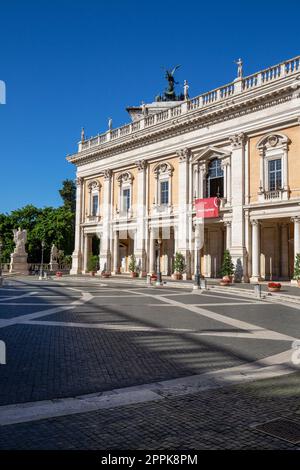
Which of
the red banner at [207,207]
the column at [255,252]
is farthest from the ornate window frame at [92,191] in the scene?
the column at [255,252]

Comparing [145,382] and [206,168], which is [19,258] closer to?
[206,168]

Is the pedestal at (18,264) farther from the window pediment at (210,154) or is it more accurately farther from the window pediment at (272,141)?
the window pediment at (272,141)

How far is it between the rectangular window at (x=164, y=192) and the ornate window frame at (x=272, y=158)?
9625mm

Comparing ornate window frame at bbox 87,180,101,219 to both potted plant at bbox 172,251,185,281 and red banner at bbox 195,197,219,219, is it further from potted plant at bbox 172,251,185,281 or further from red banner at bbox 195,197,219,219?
red banner at bbox 195,197,219,219

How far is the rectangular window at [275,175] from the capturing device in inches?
1091

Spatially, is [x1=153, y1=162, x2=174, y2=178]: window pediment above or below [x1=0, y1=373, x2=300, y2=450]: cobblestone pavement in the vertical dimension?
above

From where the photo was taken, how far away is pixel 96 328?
1052 centimetres

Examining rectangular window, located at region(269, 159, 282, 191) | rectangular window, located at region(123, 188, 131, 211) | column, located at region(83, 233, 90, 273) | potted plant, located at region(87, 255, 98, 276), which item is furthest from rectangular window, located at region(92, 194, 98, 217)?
rectangular window, located at region(269, 159, 282, 191)

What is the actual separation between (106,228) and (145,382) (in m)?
35.0

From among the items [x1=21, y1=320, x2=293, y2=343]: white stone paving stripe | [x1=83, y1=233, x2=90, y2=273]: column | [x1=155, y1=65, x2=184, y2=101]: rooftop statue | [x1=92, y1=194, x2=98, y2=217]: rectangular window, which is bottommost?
[x1=21, y1=320, x2=293, y2=343]: white stone paving stripe

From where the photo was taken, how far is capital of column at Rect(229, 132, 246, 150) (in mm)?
29391

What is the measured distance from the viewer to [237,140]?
97.3 feet
